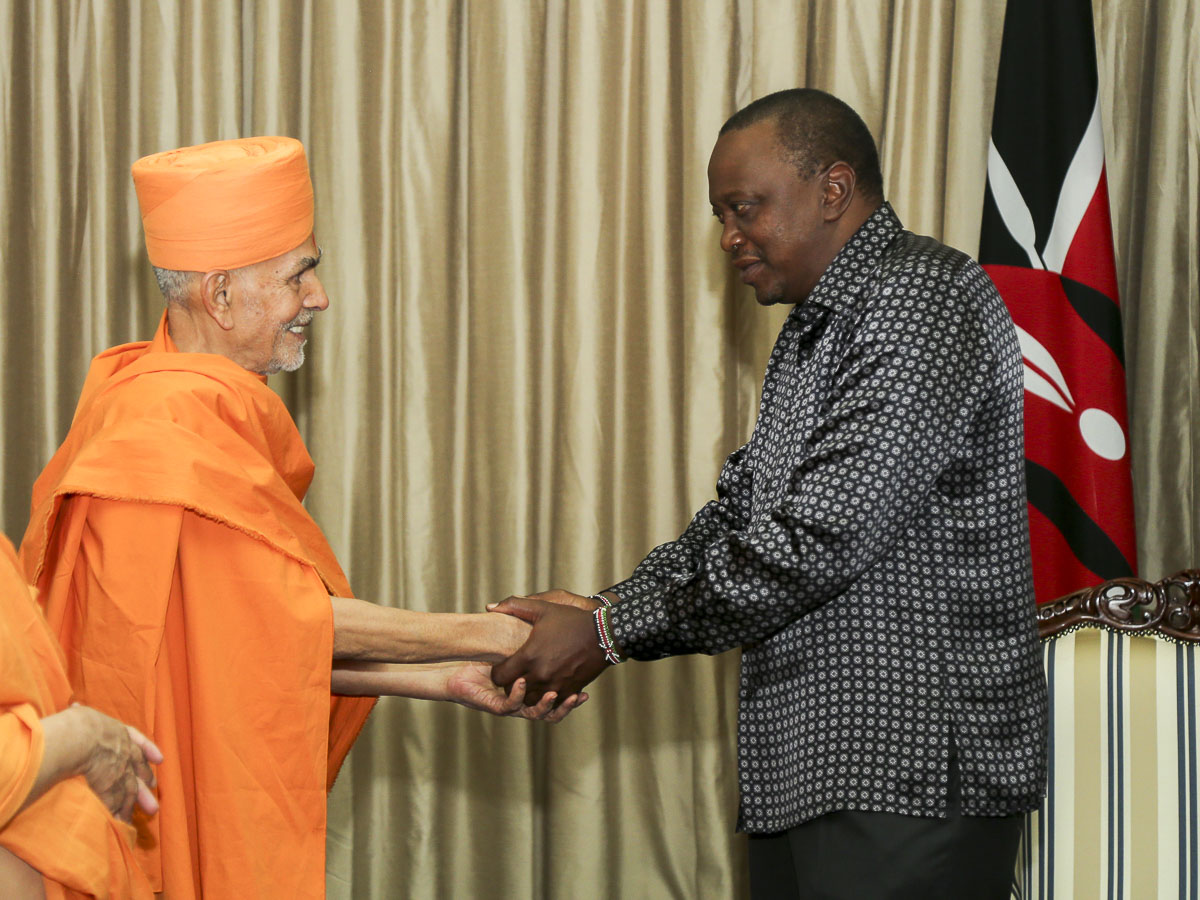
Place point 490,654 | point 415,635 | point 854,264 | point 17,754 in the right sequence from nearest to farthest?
point 17,754 → point 854,264 → point 415,635 → point 490,654

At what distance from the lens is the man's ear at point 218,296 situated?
1910 mm

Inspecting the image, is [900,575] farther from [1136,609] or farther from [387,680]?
[387,680]

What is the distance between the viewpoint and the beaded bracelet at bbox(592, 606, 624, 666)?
2018 mm

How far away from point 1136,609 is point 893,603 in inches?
27.2

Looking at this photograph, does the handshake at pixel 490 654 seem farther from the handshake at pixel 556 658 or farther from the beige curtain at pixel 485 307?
the beige curtain at pixel 485 307

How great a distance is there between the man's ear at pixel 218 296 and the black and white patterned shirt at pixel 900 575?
900 millimetres

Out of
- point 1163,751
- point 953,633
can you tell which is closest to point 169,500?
point 953,633

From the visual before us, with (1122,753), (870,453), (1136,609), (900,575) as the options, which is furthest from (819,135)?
(1122,753)

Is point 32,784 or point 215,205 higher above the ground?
point 215,205

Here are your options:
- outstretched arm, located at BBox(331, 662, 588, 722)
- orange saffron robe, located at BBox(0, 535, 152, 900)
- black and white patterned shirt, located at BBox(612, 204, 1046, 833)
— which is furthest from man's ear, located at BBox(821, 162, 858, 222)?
orange saffron robe, located at BBox(0, 535, 152, 900)

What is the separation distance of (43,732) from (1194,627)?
1.84 meters

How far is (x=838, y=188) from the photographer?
6.23ft


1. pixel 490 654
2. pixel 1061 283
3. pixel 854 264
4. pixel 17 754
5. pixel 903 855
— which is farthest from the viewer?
pixel 1061 283

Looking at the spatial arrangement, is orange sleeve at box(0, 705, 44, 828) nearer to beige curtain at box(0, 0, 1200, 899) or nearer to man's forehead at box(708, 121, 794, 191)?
man's forehead at box(708, 121, 794, 191)
